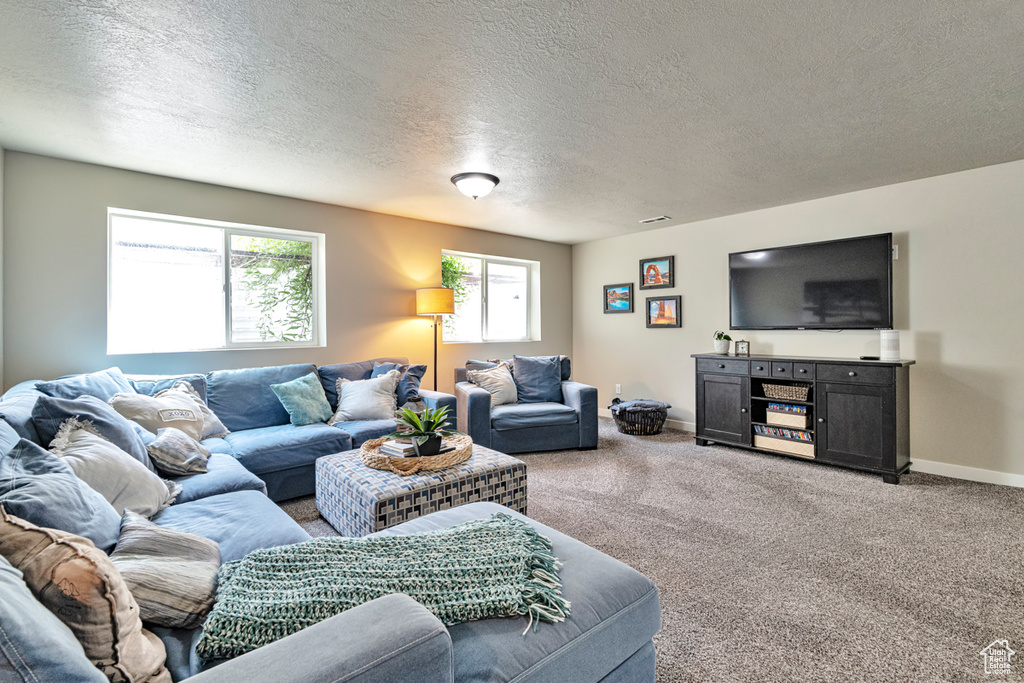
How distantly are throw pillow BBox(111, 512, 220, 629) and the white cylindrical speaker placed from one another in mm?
4400

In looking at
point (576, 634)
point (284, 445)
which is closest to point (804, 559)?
point (576, 634)

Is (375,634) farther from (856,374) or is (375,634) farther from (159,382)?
(856,374)

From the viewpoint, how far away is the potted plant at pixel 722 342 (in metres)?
4.83

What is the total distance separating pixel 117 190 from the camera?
348 centimetres

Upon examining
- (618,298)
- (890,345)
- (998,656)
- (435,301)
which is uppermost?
(618,298)

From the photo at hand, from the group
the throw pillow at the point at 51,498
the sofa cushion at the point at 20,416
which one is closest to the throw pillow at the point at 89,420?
the sofa cushion at the point at 20,416

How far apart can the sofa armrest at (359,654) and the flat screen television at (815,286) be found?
4406 millimetres

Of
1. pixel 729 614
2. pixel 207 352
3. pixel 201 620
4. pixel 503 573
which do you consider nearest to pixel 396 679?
pixel 503 573

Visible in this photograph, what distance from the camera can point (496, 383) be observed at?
15.3ft

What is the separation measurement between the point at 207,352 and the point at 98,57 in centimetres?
233

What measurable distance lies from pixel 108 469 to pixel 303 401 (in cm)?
187

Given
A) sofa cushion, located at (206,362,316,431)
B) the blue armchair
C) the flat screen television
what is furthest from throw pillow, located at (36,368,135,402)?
the flat screen television

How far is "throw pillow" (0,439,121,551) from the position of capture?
1.03 meters

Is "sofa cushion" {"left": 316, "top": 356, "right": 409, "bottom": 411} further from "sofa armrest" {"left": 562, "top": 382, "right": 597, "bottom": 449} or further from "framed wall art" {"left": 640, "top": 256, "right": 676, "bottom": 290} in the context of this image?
"framed wall art" {"left": 640, "top": 256, "right": 676, "bottom": 290}
